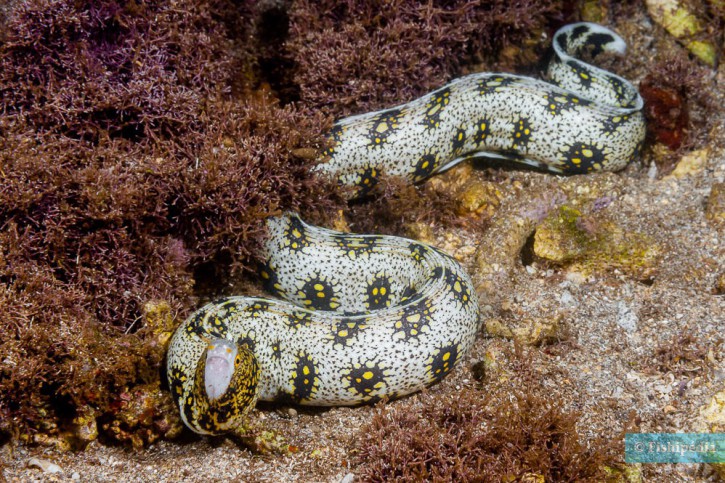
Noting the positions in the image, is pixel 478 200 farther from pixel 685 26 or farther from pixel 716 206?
pixel 685 26

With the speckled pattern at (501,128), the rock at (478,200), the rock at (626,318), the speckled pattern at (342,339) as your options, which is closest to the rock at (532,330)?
the speckled pattern at (342,339)

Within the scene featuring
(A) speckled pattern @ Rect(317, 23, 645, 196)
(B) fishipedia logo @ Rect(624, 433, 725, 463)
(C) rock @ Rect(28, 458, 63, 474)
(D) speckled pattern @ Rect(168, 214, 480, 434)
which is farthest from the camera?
(A) speckled pattern @ Rect(317, 23, 645, 196)

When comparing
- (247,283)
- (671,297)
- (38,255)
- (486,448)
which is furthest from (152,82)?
(671,297)

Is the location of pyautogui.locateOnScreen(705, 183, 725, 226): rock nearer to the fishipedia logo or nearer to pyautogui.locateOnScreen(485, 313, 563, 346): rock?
pyautogui.locateOnScreen(485, 313, 563, 346): rock

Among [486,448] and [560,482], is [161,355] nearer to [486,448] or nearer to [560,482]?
[486,448]

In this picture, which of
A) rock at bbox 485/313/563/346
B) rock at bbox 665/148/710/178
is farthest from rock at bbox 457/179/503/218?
rock at bbox 665/148/710/178
